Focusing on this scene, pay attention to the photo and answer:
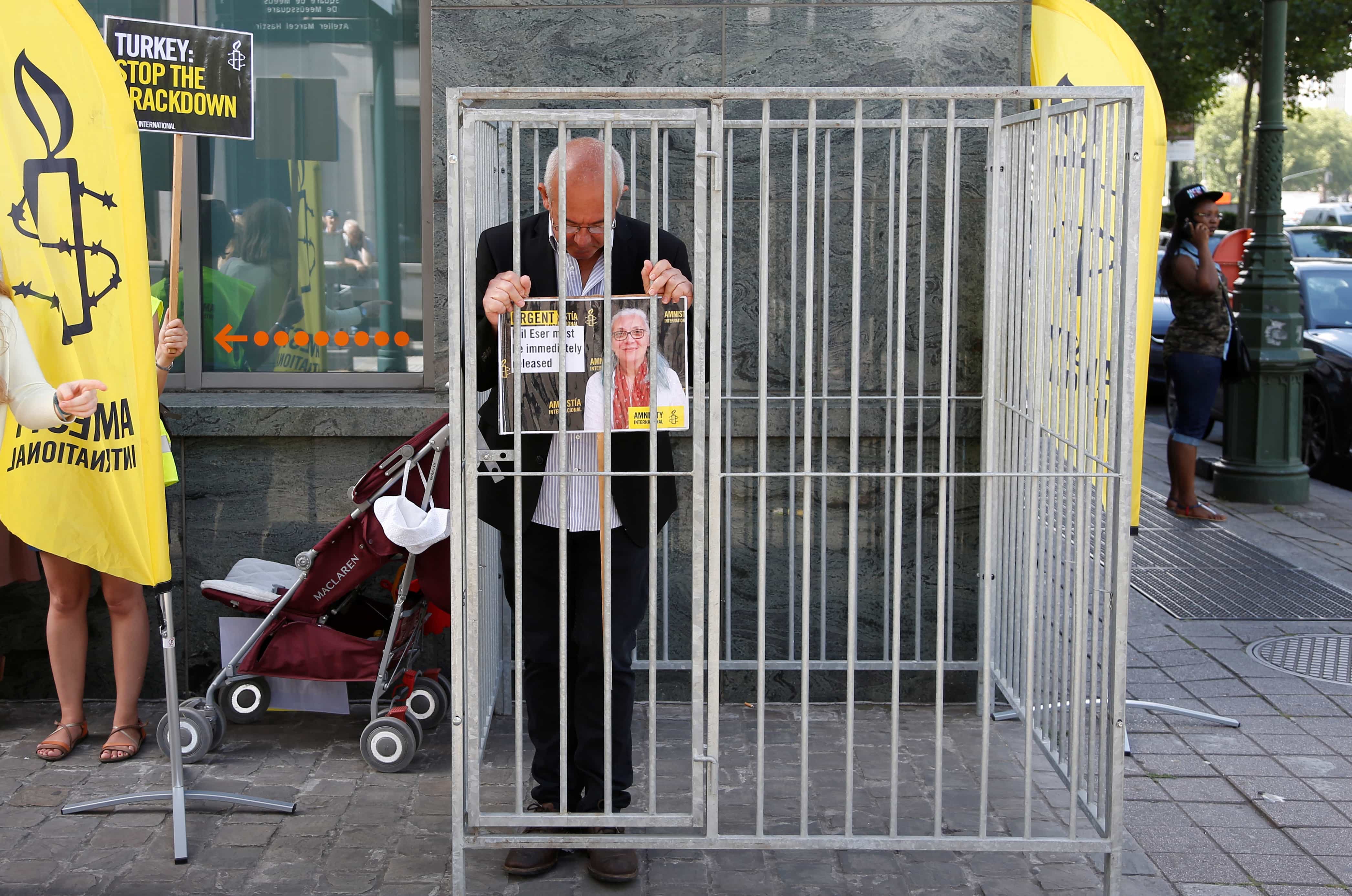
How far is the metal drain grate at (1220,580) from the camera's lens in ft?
23.5

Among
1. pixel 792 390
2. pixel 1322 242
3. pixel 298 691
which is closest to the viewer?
pixel 298 691

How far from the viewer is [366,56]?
580 centimetres

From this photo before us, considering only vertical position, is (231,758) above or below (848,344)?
below

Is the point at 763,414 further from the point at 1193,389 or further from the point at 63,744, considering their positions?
the point at 1193,389

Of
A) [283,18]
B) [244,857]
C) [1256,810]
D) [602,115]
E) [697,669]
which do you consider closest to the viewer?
[602,115]

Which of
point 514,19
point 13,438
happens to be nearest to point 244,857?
point 13,438

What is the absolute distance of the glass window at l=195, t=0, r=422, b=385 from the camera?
5781 mm

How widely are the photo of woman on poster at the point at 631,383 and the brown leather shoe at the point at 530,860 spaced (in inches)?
51.0

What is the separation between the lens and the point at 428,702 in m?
5.21

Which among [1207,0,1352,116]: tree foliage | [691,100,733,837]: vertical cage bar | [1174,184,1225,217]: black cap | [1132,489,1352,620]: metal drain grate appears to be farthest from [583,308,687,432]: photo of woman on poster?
[1207,0,1352,116]: tree foliage

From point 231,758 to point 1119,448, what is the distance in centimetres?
328

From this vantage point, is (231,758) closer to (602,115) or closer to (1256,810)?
(602,115)

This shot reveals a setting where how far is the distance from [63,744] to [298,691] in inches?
33.0

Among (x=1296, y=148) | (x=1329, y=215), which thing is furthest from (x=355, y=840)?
(x=1296, y=148)
